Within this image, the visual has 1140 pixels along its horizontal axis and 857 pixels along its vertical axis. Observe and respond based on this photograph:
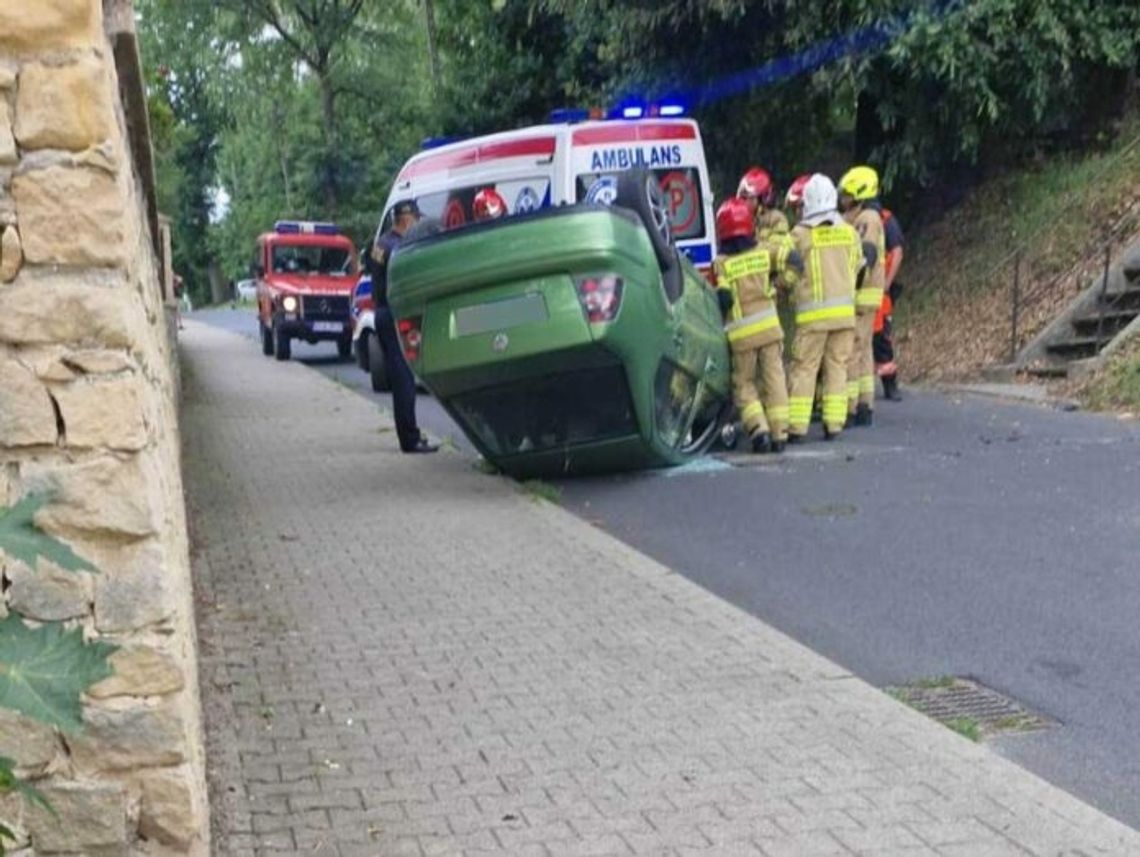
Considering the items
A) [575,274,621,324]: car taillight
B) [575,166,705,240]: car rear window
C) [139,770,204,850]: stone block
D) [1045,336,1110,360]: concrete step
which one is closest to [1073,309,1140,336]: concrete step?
[1045,336,1110,360]: concrete step

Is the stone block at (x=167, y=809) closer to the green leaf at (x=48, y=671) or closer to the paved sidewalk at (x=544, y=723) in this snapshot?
the paved sidewalk at (x=544, y=723)

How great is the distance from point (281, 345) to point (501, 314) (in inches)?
715

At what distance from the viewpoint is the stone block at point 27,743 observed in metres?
3.19

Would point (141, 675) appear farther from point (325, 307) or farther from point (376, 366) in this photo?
point (325, 307)

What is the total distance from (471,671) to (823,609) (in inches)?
71.1

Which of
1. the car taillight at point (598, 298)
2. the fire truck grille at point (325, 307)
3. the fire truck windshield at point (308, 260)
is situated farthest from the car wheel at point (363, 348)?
the car taillight at point (598, 298)

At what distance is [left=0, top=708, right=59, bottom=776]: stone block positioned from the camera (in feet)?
10.5

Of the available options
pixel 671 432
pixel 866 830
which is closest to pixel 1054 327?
pixel 671 432

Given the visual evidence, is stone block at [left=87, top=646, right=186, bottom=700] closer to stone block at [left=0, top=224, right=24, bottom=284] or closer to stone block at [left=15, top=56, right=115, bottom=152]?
stone block at [left=0, top=224, right=24, bottom=284]

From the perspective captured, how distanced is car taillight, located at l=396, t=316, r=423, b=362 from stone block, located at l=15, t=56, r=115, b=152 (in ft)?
19.5

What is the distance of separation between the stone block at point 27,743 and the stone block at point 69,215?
1.07 m

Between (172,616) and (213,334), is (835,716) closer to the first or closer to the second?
(172,616)

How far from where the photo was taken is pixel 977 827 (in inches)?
156

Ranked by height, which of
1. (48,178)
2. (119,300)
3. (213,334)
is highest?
(48,178)
